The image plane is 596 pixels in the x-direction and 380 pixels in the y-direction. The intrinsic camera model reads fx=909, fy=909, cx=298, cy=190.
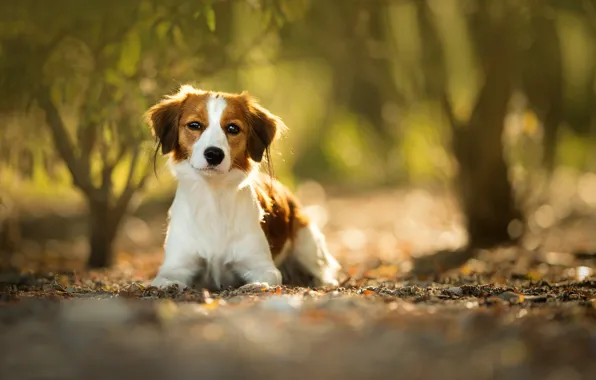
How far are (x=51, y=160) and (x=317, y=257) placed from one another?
3.43 m

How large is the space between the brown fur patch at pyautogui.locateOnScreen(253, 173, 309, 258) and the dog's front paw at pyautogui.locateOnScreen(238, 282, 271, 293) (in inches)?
26.1

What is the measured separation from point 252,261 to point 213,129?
1.01 m

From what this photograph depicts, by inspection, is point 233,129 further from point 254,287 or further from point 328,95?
point 328,95

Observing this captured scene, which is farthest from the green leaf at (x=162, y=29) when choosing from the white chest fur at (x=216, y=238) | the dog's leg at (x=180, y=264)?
the dog's leg at (x=180, y=264)

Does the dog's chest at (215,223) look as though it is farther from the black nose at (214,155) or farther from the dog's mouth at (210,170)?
the black nose at (214,155)

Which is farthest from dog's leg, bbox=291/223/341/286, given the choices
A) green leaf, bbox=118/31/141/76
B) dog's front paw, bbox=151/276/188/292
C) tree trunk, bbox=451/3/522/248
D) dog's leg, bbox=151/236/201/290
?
tree trunk, bbox=451/3/522/248

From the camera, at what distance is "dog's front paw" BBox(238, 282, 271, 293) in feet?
19.1

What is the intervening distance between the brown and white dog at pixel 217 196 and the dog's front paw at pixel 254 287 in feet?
0.23

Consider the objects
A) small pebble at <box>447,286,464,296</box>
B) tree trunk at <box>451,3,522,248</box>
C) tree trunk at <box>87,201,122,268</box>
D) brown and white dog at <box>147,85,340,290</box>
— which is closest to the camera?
small pebble at <box>447,286,464,296</box>

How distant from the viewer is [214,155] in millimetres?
5785

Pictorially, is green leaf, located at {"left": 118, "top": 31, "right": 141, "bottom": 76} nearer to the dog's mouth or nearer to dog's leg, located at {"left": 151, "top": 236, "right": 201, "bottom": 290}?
dog's leg, located at {"left": 151, "top": 236, "right": 201, "bottom": 290}

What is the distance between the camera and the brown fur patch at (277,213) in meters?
6.63

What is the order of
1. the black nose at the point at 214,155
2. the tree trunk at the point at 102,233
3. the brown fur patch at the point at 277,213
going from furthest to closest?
the tree trunk at the point at 102,233 → the brown fur patch at the point at 277,213 → the black nose at the point at 214,155

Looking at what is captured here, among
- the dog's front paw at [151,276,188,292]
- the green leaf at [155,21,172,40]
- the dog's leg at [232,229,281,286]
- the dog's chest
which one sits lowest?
the dog's front paw at [151,276,188,292]
